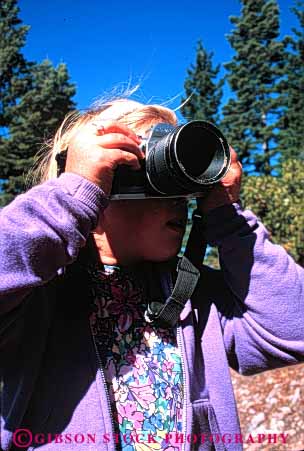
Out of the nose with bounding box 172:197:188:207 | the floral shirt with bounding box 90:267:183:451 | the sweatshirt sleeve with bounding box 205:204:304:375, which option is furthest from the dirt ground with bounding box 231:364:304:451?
the nose with bounding box 172:197:188:207

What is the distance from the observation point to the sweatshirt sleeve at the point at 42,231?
0.93m

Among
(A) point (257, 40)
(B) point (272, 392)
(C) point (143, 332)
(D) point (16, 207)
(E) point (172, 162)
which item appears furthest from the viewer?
(A) point (257, 40)

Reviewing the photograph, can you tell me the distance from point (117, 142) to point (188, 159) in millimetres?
156

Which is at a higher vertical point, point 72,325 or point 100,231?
point 100,231

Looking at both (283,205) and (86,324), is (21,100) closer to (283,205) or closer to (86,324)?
(283,205)

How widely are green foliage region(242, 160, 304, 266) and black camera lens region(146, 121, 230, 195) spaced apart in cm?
732

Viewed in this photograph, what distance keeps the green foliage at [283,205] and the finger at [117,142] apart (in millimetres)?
7420

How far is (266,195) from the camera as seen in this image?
8.81 m

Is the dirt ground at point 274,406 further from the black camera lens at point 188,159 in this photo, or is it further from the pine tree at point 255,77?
the pine tree at point 255,77

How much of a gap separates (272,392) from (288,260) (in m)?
3.58

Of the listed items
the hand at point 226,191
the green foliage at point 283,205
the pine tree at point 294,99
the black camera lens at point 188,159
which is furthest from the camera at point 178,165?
the pine tree at point 294,99

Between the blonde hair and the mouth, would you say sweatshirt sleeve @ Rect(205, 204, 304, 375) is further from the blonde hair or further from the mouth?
the blonde hair

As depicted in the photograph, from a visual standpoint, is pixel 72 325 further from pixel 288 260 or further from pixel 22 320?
pixel 288 260

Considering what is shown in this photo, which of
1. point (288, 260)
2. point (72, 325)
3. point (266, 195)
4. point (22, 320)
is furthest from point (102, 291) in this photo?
point (266, 195)
